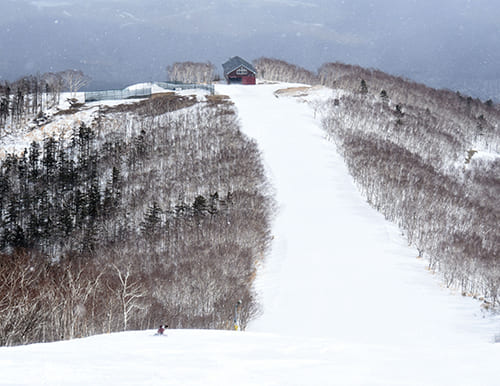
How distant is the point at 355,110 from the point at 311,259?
59.7 metres

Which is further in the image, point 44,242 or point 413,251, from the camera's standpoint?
point 44,242

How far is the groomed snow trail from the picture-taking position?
24.1 meters

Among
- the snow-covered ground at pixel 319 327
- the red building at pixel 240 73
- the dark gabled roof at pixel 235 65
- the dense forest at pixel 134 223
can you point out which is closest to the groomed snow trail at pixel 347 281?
the snow-covered ground at pixel 319 327

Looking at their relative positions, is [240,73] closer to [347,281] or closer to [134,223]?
[134,223]

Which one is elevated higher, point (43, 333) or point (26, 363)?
point (26, 363)

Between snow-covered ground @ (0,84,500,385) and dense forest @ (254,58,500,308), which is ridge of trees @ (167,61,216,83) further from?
snow-covered ground @ (0,84,500,385)

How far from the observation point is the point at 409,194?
48875 mm

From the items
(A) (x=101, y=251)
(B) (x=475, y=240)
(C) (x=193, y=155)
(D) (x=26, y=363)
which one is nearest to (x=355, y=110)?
(C) (x=193, y=155)

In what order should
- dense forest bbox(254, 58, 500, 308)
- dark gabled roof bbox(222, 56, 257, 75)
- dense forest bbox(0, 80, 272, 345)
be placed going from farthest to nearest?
dark gabled roof bbox(222, 56, 257, 75), dense forest bbox(254, 58, 500, 308), dense forest bbox(0, 80, 272, 345)

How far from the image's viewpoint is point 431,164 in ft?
237

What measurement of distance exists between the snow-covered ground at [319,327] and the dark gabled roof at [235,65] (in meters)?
50.7

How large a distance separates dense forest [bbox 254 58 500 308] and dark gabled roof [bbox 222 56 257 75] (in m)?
22.9

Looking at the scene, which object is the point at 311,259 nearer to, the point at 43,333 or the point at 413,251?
the point at 413,251

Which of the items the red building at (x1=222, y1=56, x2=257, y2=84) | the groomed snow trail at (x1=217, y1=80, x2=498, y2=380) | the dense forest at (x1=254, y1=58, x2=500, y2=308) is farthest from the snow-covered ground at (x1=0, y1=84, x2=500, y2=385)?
the red building at (x1=222, y1=56, x2=257, y2=84)
